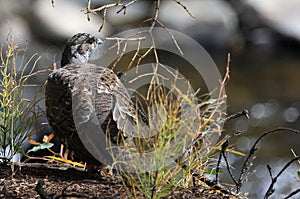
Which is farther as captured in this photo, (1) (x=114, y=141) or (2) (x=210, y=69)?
(2) (x=210, y=69)

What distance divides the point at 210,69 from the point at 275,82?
1.28 metres

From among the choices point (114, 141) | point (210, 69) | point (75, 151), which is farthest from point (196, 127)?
point (210, 69)

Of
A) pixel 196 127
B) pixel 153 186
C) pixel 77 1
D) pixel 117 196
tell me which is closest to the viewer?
pixel 153 186

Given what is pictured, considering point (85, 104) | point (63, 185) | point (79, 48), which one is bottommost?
point (63, 185)

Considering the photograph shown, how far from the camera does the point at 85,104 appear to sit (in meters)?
3.57

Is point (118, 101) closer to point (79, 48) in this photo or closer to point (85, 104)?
point (85, 104)

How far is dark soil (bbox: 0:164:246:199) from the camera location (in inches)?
122

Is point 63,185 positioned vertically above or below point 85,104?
below

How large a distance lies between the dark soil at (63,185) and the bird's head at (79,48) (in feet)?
3.45

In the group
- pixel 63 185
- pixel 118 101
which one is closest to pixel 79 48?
pixel 118 101

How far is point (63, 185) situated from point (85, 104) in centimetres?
51

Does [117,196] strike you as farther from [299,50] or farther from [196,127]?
[299,50]

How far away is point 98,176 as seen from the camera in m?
3.55

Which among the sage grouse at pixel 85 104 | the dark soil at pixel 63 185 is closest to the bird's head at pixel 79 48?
the sage grouse at pixel 85 104
